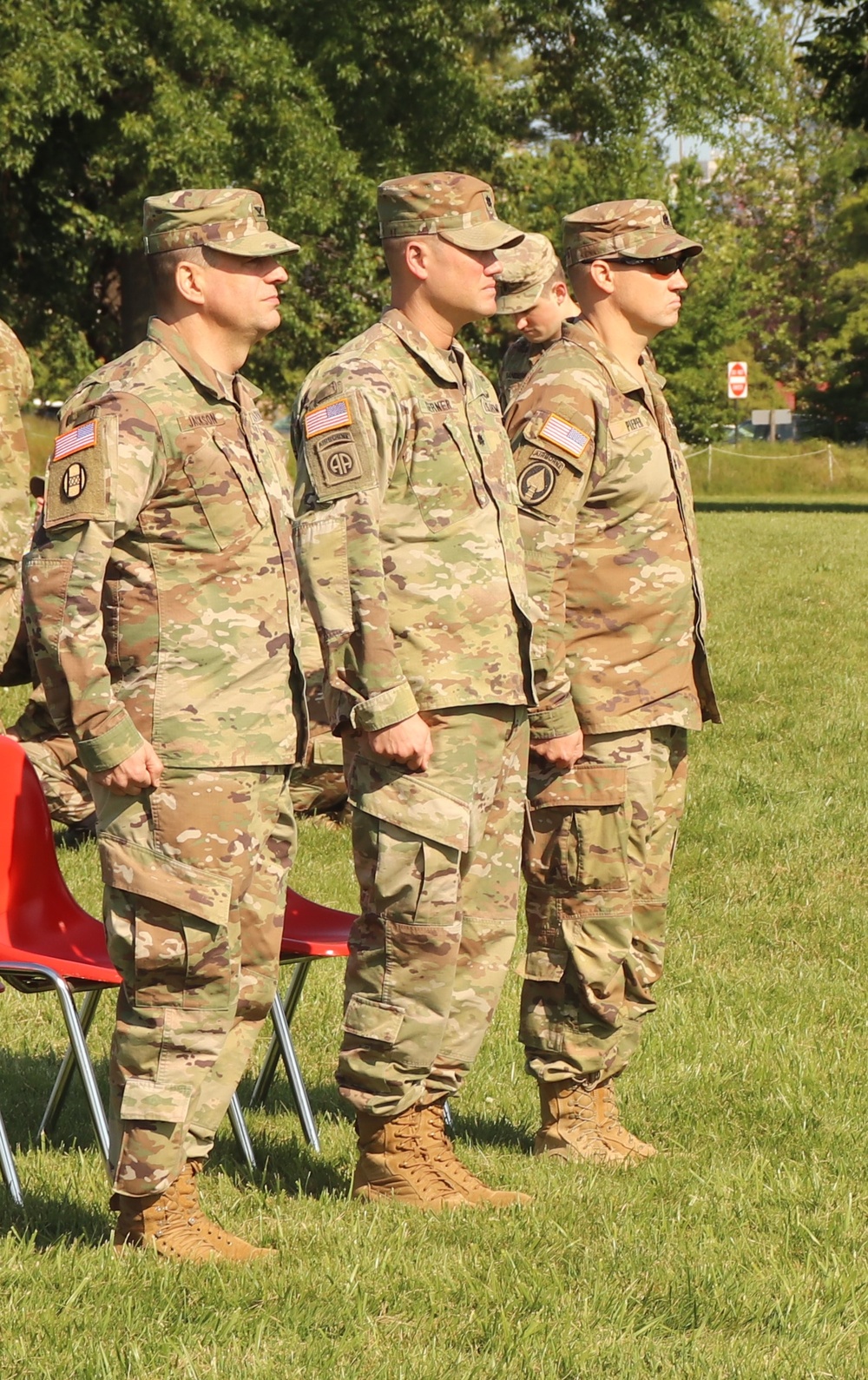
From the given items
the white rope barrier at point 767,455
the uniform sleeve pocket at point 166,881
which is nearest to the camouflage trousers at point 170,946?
the uniform sleeve pocket at point 166,881

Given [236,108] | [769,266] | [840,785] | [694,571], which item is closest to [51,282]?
[236,108]

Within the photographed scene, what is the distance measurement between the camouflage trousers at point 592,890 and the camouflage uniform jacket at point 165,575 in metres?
1.05

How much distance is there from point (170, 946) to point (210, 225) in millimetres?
1657

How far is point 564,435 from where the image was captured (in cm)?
511

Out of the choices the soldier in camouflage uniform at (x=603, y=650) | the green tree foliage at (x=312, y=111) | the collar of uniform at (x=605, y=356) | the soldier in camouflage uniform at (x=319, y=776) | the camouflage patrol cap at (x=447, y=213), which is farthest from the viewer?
the green tree foliage at (x=312, y=111)

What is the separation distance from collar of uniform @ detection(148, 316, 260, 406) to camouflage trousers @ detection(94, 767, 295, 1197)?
89cm

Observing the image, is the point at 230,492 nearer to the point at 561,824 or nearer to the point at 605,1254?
the point at 561,824

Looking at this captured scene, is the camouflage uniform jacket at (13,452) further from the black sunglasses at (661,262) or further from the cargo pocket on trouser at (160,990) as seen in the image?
the cargo pocket on trouser at (160,990)

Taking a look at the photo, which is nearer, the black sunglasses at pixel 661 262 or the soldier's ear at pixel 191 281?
the soldier's ear at pixel 191 281

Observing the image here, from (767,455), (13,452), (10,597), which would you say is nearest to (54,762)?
(10,597)

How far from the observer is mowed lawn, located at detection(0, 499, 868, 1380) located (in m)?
3.93

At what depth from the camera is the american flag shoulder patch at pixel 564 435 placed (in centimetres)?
509

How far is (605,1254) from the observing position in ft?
14.7

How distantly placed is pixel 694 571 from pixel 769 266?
6660 cm
